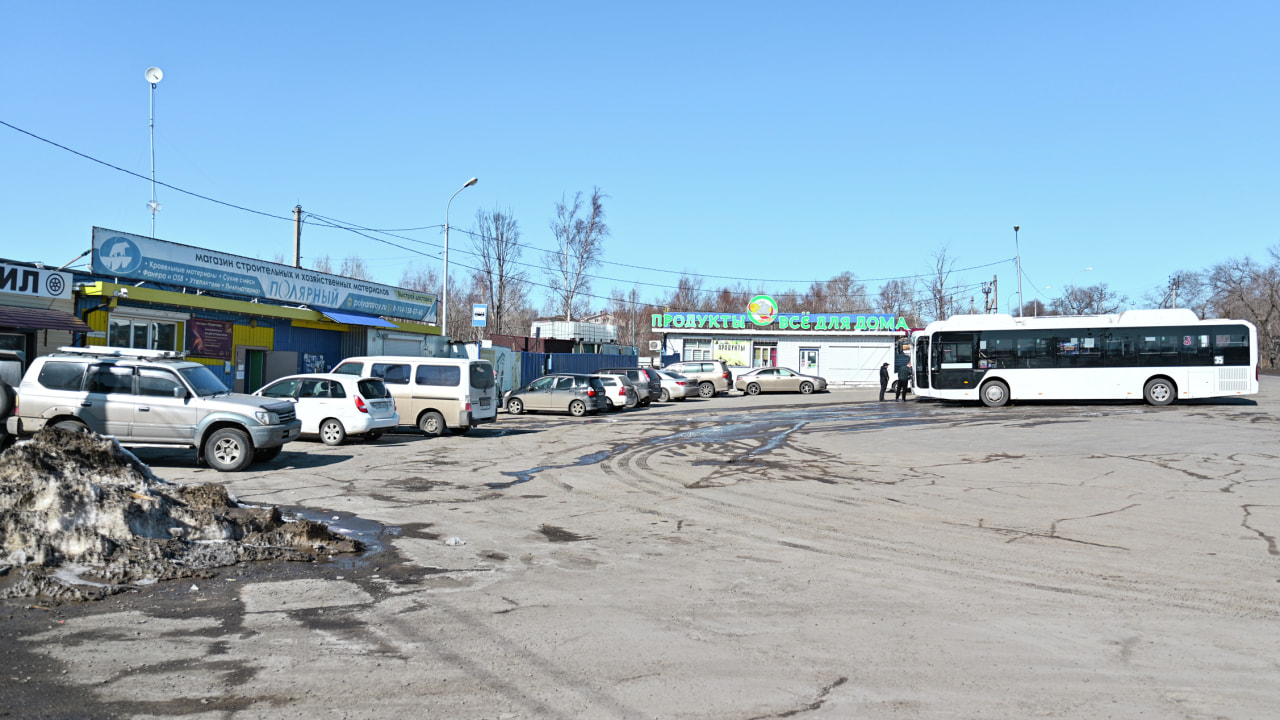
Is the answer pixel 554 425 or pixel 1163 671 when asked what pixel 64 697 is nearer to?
pixel 1163 671

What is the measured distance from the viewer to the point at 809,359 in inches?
2098

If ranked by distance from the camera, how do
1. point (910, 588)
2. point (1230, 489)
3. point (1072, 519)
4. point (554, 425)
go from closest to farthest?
point (910, 588)
point (1072, 519)
point (1230, 489)
point (554, 425)

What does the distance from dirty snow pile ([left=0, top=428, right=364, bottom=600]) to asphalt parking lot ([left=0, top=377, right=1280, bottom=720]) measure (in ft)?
1.15

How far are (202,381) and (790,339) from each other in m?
42.7

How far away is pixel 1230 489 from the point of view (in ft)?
36.3

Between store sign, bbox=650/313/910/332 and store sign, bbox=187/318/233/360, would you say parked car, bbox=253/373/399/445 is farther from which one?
store sign, bbox=650/313/910/332

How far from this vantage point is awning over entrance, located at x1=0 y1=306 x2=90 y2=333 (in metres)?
17.3

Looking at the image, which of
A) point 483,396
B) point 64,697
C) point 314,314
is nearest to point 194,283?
point 314,314

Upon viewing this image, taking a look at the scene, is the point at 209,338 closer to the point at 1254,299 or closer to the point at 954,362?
the point at 954,362

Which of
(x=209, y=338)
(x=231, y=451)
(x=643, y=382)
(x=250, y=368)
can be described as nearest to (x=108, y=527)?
(x=231, y=451)

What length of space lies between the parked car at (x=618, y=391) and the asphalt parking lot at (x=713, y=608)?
16.3m

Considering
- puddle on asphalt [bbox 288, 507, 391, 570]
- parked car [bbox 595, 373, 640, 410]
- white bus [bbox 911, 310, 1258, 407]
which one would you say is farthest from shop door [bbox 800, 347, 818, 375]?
puddle on asphalt [bbox 288, 507, 391, 570]

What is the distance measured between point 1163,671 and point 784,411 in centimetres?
2309

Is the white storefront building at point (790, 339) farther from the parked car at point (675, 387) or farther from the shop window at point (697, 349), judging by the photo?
the parked car at point (675, 387)
